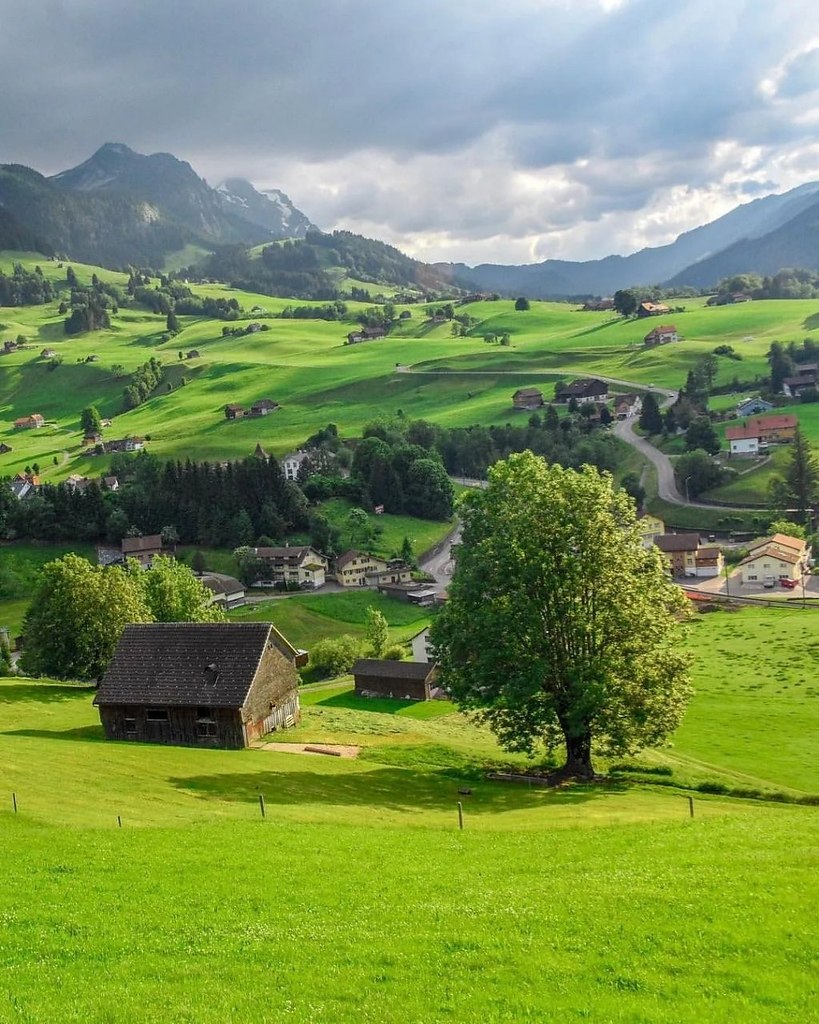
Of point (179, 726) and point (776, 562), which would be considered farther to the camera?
point (776, 562)

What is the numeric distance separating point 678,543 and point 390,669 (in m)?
54.3

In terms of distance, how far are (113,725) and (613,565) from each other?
30850 mm

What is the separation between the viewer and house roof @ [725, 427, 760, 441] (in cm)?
14612

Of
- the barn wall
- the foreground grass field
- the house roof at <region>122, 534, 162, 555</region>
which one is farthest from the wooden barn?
the house roof at <region>122, 534, 162, 555</region>

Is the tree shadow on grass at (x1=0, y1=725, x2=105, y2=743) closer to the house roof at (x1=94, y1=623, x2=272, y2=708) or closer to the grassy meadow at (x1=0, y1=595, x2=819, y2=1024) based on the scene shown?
the house roof at (x1=94, y1=623, x2=272, y2=708)

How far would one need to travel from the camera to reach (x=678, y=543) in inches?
4530

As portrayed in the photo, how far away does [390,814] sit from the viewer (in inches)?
1204

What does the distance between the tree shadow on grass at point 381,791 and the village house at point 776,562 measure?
7529cm

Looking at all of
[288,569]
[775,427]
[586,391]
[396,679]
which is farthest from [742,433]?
[396,679]

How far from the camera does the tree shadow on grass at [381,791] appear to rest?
32.6 metres

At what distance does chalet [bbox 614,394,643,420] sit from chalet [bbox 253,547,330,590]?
279 feet

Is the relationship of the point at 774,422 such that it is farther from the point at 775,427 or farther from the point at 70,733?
the point at 70,733

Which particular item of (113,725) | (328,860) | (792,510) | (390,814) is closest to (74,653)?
(113,725)

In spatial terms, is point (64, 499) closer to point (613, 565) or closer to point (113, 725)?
point (113, 725)
